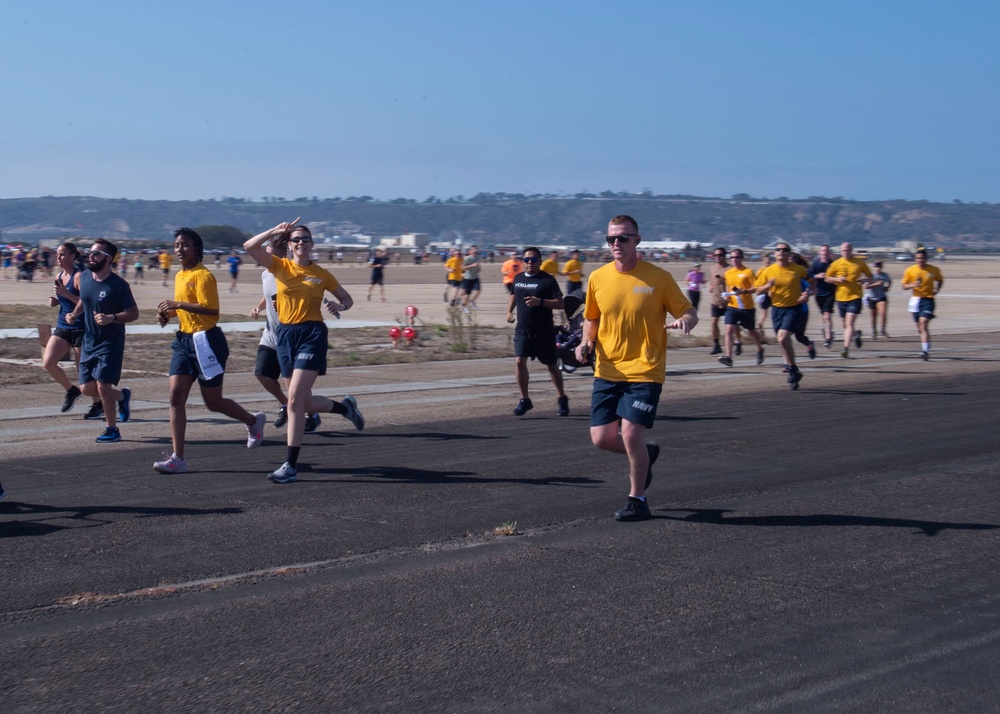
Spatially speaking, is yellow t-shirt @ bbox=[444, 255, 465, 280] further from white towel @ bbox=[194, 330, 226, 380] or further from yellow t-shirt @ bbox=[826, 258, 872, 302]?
white towel @ bbox=[194, 330, 226, 380]

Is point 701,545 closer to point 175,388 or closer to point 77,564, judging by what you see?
point 77,564

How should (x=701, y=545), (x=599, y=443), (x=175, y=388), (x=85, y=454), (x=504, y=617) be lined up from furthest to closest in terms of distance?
(x=85, y=454)
(x=175, y=388)
(x=599, y=443)
(x=701, y=545)
(x=504, y=617)

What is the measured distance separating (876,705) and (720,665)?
2.04 feet

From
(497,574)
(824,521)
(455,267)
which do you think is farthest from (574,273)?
(497,574)

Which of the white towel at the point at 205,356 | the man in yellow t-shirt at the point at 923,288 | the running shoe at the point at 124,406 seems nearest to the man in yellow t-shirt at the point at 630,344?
the white towel at the point at 205,356

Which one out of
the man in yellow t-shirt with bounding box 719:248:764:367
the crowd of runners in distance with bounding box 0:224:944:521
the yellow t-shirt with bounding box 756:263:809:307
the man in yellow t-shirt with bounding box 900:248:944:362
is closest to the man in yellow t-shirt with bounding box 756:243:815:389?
the yellow t-shirt with bounding box 756:263:809:307

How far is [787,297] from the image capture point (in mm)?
14555

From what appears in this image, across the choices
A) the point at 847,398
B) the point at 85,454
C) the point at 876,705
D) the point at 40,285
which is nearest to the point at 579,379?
the point at 847,398

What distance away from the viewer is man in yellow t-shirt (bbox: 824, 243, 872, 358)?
18906mm

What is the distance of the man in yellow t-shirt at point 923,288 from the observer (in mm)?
18281

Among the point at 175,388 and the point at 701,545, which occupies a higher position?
the point at 175,388

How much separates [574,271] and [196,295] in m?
17.6

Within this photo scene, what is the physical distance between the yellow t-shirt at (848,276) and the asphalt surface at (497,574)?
853 centimetres

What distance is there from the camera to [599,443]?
698cm
